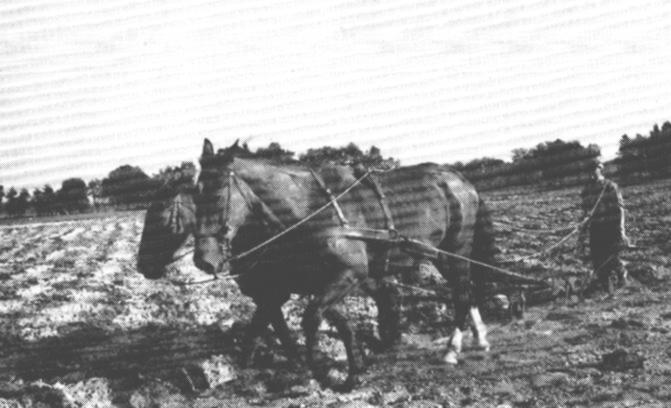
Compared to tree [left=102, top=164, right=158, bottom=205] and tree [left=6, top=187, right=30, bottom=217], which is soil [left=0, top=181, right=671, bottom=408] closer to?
tree [left=102, top=164, right=158, bottom=205]

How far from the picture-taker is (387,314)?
6.15 meters

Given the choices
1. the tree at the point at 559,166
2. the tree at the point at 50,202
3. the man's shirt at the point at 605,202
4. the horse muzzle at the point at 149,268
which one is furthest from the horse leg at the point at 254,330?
the tree at the point at 50,202

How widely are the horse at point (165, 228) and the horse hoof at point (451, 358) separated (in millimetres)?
2792

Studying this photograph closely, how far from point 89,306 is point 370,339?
3.66 m

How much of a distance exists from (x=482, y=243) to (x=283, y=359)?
8.76 feet

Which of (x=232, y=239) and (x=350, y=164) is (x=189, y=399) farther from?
(x=350, y=164)

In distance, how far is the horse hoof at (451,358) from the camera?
5477 millimetres

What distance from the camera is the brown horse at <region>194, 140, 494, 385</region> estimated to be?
431 centimetres

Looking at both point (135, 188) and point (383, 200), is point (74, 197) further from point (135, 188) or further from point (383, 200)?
point (383, 200)

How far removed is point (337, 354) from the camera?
5.81 m

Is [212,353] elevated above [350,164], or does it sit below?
below

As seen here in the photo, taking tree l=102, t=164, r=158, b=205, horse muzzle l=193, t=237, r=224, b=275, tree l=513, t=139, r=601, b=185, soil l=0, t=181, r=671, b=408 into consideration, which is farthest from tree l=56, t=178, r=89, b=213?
horse muzzle l=193, t=237, r=224, b=275

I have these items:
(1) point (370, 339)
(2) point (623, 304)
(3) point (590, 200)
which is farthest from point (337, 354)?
(3) point (590, 200)

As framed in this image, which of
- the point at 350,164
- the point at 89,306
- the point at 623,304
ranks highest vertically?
the point at 350,164
